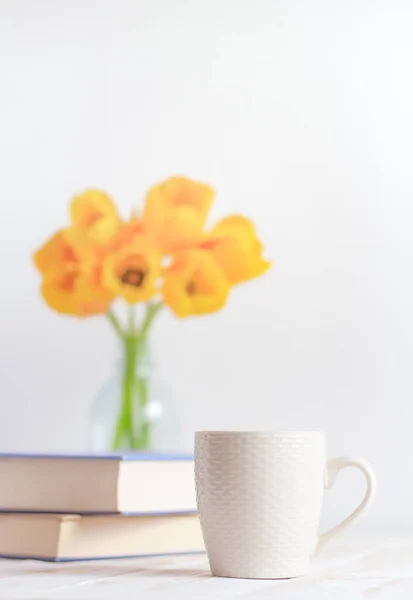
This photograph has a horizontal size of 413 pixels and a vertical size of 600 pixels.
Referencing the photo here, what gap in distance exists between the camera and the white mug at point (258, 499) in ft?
2.07

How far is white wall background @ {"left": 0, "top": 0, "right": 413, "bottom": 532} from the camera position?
1175 mm

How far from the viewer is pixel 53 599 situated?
548 millimetres

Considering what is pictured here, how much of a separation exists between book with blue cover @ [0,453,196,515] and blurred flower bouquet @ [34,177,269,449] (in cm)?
17

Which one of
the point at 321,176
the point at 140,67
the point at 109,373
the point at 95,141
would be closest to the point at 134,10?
the point at 140,67

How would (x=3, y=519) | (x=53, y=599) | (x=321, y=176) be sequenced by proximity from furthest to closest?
(x=321, y=176), (x=3, y=519), (x=53, y=599)

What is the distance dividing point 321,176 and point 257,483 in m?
0.67

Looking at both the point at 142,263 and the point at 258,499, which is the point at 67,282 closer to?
the point at 142,263

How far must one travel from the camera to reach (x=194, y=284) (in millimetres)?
973

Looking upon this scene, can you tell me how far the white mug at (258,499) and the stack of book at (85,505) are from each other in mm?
128

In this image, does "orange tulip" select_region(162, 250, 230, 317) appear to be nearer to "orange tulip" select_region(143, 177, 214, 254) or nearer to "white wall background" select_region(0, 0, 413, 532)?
"orange tulip" select_region(143, 177, 214, 254)

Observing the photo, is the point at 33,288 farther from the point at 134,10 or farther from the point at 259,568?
the point at 259,568

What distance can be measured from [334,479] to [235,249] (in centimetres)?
36

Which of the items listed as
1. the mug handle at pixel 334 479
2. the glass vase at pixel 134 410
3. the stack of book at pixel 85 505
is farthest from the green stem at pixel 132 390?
the mug handle at pixel 334 479

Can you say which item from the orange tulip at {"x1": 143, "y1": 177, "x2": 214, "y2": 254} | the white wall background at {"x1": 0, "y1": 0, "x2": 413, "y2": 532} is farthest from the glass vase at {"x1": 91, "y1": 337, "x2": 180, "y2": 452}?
the white wall background at {"x1": 0, "y1": 0, "x2": 413, "y2": 532}
